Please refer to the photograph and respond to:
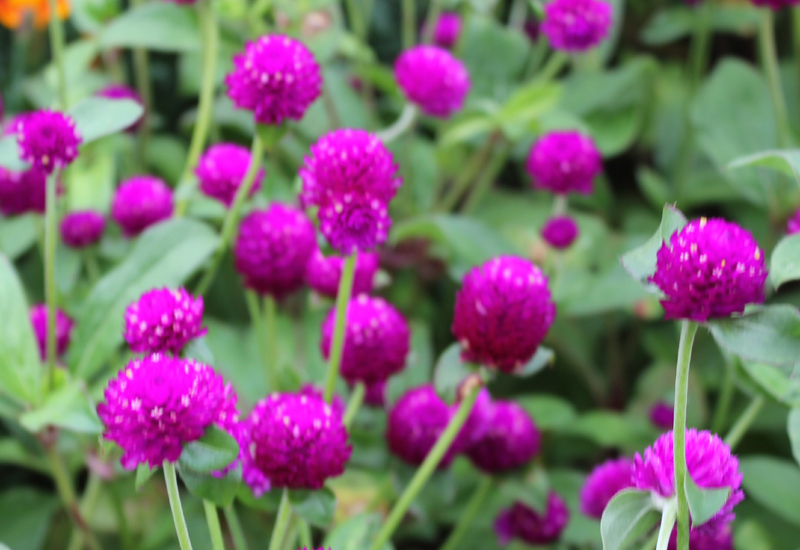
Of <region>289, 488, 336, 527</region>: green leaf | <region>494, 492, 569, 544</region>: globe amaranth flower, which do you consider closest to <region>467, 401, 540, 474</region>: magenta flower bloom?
<region>494, 492, 569, 544</region>: globe amaranth flower

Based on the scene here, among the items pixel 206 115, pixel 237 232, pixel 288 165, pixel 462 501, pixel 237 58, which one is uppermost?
pixel 237 58

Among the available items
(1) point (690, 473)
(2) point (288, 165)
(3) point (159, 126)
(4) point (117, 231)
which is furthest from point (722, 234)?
(3) point (159, 126)

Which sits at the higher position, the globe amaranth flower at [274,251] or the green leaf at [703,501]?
the green leaf at [703,501]

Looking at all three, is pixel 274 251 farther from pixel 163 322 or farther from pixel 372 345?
pixel 163 322

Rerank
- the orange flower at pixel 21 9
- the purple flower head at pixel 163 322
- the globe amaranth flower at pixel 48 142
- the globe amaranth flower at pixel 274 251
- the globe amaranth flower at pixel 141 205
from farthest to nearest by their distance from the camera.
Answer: the orange flower at pixel 21 9 → the globe amaranth flower at pixel 141 205 → the globe amaranth flower at pixel 274 251 → the globe amaranth flower at pixel 48 142 → the purple flower head at pixel 163 322

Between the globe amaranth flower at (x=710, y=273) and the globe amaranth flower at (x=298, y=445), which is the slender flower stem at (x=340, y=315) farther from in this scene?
the globe amaranth flower at (x=710, y=273)

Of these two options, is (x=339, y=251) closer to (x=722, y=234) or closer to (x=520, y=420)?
(x=722, y=234)

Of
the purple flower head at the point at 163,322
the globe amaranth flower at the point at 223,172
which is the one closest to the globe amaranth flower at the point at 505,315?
the purple flower head at the point at 163,322
